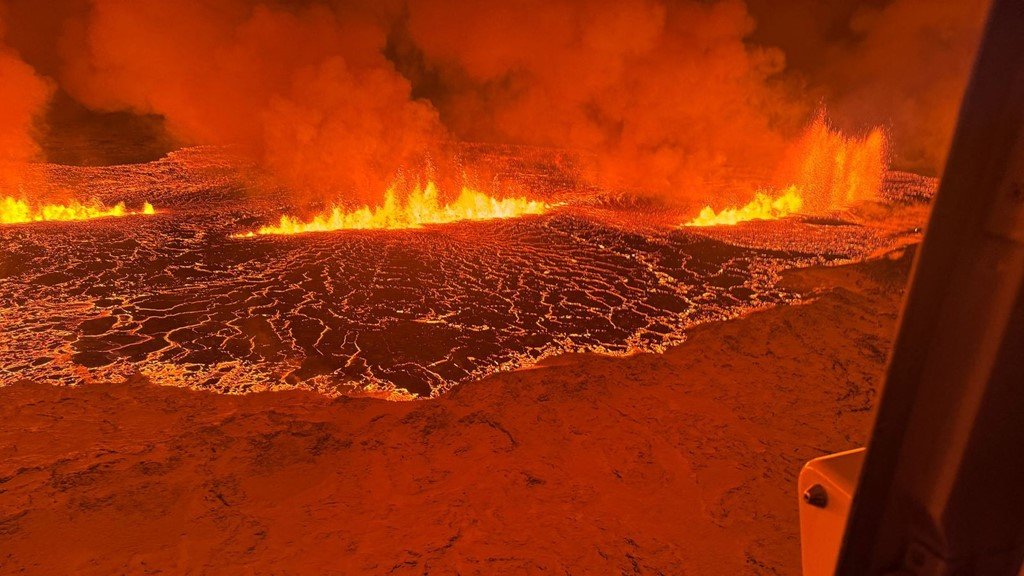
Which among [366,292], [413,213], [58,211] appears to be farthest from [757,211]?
[58,211]

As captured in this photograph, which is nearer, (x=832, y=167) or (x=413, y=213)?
(x=413, y=213)

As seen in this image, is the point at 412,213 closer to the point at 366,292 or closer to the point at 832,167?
the point at 366,292

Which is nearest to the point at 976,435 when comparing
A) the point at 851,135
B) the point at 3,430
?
the point at 3,430

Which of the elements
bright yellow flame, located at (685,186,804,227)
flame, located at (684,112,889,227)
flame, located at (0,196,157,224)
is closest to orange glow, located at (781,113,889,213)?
flame, located at (684,112,889,227)

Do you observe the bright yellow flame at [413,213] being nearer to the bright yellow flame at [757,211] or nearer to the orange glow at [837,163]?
the bright yellow flame at [757,211]

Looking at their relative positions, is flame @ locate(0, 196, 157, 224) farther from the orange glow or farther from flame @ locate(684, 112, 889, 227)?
the orange glow

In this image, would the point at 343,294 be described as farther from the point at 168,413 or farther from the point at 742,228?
the point at 742,228

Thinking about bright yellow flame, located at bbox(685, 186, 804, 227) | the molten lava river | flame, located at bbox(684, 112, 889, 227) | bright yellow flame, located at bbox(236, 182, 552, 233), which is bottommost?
the molten lava river
